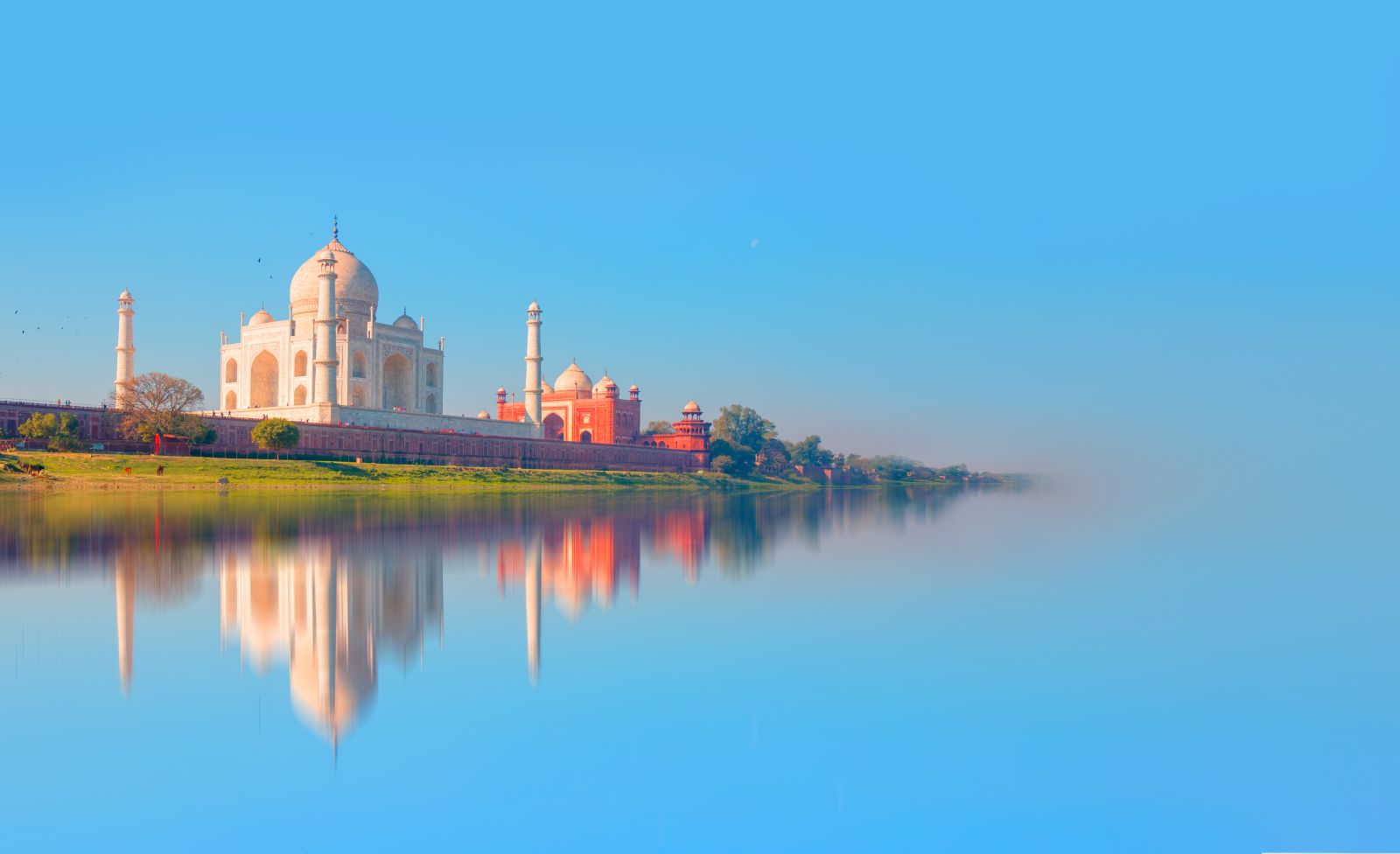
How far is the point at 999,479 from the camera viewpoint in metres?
107

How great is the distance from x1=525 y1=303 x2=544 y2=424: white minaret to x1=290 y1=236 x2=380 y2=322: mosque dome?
7525 millimetres

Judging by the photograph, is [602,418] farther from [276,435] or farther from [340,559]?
[340,559]

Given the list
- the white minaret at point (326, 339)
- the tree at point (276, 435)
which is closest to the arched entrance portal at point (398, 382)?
the white minaret at point (326, 339)

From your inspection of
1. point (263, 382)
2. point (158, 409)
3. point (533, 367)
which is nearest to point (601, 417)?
point (533, 367)

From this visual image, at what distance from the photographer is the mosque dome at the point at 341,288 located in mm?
47312

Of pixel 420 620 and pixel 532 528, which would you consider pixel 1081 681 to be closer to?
pixel 420 620

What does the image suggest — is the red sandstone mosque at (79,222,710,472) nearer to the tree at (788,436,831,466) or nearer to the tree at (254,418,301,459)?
the tree at (254,418,301,459)

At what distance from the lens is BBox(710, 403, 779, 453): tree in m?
61.9

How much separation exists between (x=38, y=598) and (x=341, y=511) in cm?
1277

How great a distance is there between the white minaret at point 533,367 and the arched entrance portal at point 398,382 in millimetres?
5695

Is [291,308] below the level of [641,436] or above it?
above

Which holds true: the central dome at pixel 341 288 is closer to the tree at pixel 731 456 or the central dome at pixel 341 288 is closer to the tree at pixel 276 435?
the tree at pixel 276 435

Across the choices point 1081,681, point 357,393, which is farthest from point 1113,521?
point 357,393

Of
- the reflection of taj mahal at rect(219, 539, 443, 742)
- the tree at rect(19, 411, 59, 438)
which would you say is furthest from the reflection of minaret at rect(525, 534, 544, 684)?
the tree at rect(19, 411, 59, 438)
